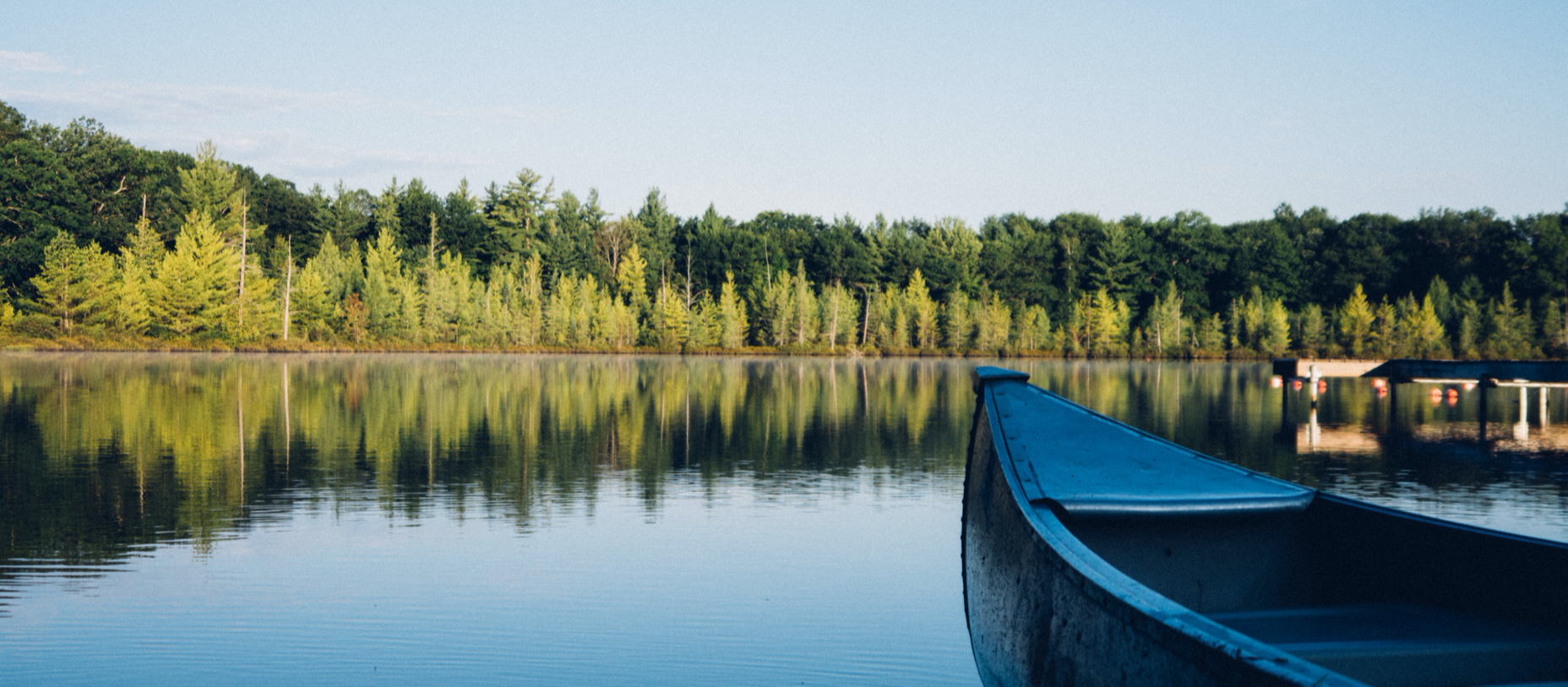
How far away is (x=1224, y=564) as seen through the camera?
6324 millimetres

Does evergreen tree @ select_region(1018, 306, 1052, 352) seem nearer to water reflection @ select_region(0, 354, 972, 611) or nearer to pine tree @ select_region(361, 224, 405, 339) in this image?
pine tree @ select_region(361, 224, 405, 339)

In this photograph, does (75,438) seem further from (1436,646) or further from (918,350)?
(918,350)

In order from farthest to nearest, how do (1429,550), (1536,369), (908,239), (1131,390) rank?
(908,239)
(1131,390)
(1536,369)
(1429,550)

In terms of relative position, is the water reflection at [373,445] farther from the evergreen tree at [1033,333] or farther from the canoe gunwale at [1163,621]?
the evergreen tree at [1033,333]

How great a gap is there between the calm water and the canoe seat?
193cm

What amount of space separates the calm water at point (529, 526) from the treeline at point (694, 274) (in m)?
46.0

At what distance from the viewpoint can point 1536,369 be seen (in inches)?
866

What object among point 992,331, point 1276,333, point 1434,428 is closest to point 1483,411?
point 1434,428

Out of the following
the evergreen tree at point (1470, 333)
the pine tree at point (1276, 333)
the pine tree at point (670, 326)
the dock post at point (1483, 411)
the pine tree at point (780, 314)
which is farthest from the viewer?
the pine tree at point (780, 314)

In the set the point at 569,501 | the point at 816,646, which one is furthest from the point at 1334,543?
the point at 569,501

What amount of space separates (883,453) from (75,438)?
38.0 feet

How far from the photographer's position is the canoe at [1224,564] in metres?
5.02

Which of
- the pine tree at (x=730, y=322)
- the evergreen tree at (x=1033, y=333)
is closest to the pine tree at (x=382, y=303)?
the pine tree at (x=730, y=322)

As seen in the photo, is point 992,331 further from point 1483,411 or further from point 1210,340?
point 1483,411
